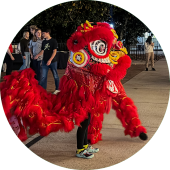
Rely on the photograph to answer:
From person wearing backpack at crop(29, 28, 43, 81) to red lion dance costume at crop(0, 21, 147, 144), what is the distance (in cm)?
7

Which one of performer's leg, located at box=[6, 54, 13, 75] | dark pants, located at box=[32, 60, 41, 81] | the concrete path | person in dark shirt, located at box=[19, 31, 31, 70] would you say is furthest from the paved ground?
performer's leg, located at box=[6, 54, 13, 75]

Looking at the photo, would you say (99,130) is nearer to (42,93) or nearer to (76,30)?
(42,93)

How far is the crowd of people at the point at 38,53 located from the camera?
2.08 m

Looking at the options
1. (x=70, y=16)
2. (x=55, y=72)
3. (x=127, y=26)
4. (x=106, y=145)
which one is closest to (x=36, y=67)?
(x=55, y=72)

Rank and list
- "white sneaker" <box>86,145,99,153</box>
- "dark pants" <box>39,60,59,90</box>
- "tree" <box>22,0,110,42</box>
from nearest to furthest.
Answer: "tree" <box>22,0,110,42</box>
"dark pants" <box>39,60,59,90</box>
"white sneaker" <box>86,145,99,153</box>

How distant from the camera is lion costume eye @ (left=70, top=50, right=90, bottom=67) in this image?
2039 millimetres

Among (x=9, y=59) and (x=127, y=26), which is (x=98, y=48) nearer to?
(x=127, y=26)

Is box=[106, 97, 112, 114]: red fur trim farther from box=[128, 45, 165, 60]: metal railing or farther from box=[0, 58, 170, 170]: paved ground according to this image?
box=[128, 45, 165, 60]: metal railing

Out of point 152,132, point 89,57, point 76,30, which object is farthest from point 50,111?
point 152,132

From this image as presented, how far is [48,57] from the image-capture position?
7.25ft

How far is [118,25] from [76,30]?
0.35 m

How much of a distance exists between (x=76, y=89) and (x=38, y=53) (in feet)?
1.44

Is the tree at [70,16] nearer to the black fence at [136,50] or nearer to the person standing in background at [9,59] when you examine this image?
the black fence at [136,50]

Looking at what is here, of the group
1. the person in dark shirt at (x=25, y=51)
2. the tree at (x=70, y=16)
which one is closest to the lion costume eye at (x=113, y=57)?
the tree at (x=70, y=16)
